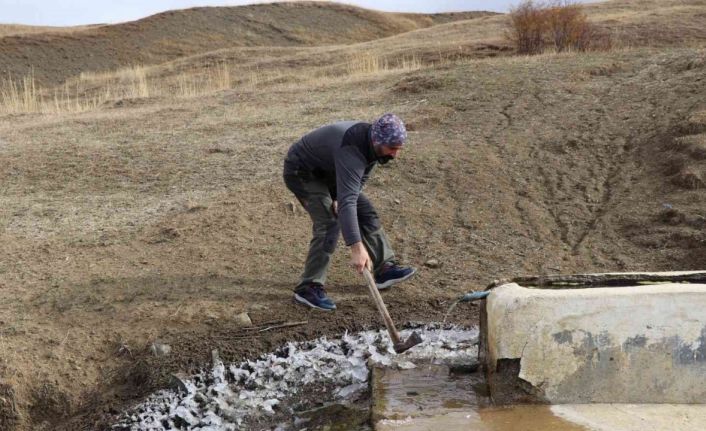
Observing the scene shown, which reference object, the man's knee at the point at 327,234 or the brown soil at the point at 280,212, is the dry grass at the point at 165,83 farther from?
the man's knee at the point at 327,234

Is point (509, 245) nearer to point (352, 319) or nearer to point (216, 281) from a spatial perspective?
point (352, 319)

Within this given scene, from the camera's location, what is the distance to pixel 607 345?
4.10m

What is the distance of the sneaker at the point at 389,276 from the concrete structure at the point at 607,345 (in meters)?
1.83

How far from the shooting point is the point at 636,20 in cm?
2089

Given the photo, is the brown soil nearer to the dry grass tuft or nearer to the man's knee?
the dry grass tuft

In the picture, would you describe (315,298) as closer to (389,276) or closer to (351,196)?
(389,276)

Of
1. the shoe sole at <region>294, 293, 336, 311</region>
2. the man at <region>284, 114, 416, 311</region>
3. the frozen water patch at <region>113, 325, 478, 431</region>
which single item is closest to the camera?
the frozen water patch at <region>113, 325, 478, 431</region>

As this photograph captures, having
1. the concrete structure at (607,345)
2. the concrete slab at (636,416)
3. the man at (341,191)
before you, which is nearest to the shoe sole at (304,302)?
the man at (341,191)

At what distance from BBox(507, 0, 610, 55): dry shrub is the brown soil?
3.90 metres

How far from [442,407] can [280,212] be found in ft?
10.9

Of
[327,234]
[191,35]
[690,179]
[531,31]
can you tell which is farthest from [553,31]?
[191,35]

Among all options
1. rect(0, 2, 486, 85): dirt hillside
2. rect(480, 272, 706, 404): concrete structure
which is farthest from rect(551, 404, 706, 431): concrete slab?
rect(0, 2, 486, 85): dirt hillside

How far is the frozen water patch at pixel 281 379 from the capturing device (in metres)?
4.57

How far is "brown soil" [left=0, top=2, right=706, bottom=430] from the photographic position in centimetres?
529
